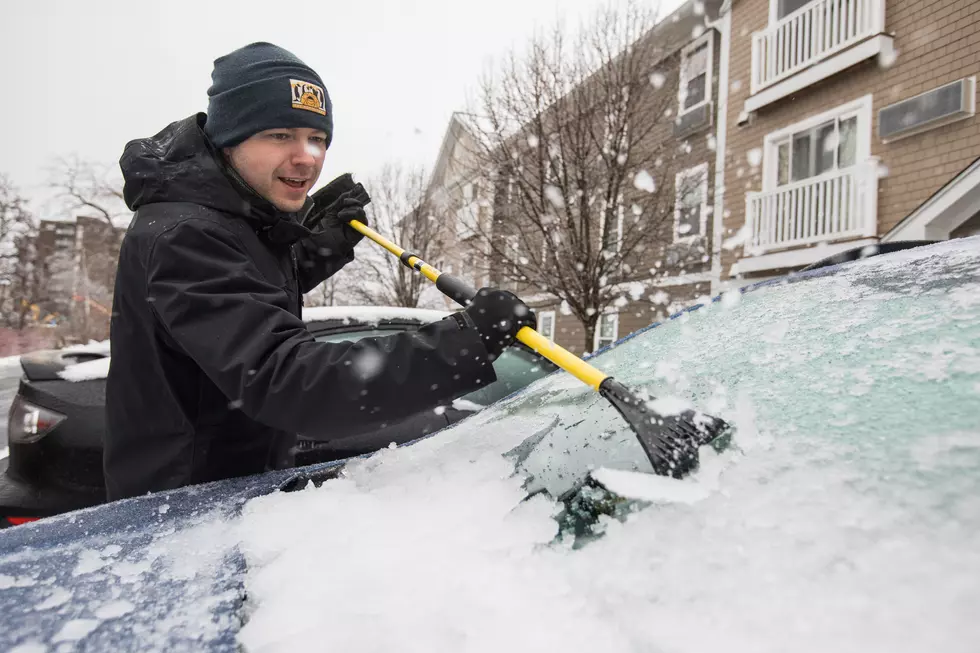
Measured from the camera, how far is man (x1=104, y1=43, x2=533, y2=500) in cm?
114

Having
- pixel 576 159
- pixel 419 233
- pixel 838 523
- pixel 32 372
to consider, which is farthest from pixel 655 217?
pixel 419 233

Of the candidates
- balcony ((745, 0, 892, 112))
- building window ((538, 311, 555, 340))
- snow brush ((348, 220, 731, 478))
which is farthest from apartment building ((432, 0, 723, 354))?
snow brush ((348, 220, 731, 478))

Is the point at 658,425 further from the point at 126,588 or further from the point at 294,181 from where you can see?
the point at 294,181

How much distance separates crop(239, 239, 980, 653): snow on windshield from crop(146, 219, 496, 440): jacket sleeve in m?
0.16

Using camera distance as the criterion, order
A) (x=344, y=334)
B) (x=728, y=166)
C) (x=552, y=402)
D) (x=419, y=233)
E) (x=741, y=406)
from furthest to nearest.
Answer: (x=419, y=233), (x=728, y=166), (x=344, y=334), (x=552, y=402), (x=741, y=406)

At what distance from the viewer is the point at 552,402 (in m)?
1.56

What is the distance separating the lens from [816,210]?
8.38m

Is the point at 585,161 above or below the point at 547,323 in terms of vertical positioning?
above

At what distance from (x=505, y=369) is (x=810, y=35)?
27.8ft

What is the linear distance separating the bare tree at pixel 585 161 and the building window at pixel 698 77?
128 inches

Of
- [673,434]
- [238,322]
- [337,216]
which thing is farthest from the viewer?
[337,216]

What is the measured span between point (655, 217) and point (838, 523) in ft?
22.8

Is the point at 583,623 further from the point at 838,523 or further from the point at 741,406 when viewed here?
the point at 741,406

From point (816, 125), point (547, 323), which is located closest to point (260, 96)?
point (816, 125)
